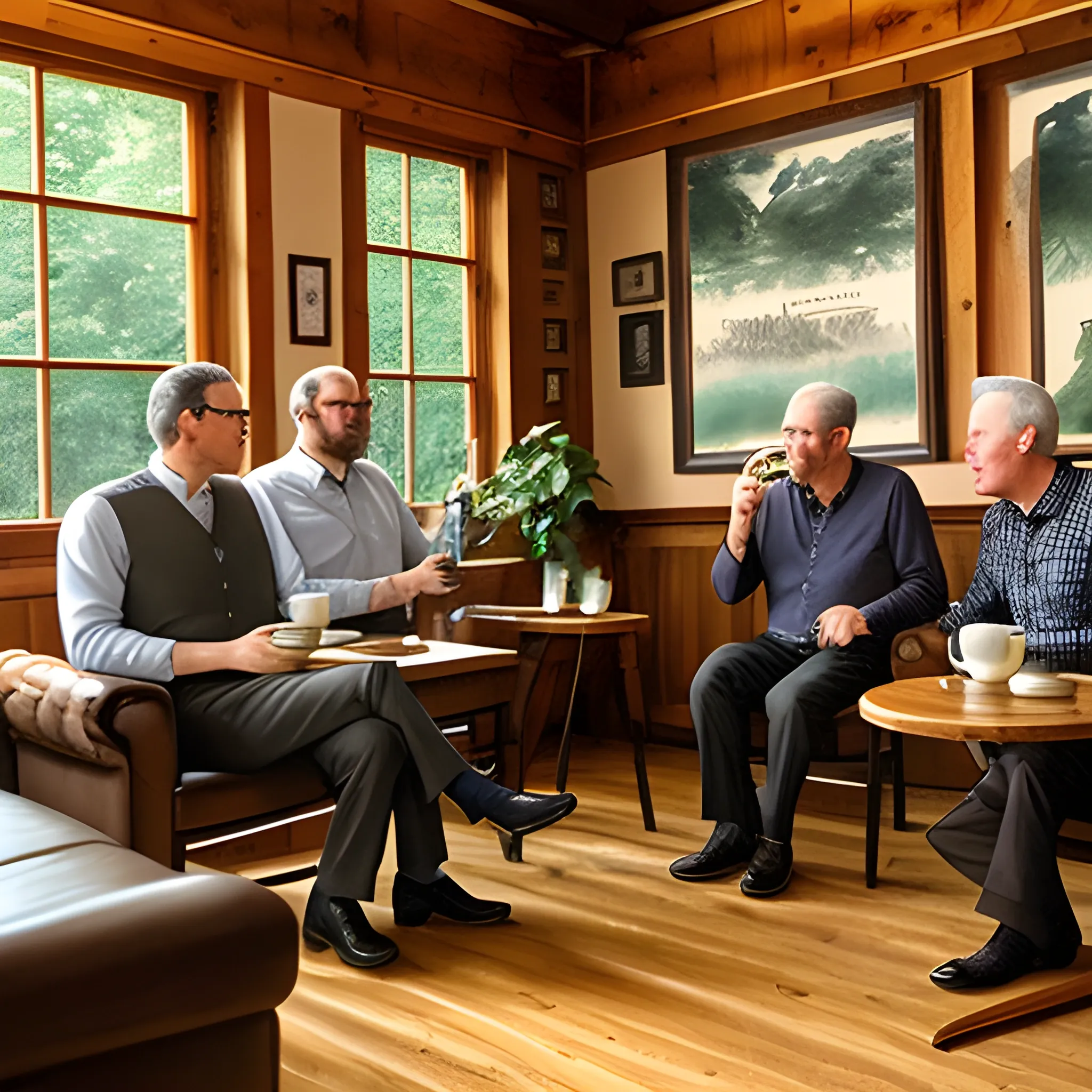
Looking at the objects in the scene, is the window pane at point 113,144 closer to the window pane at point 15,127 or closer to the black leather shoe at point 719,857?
the window pane at point 15,127

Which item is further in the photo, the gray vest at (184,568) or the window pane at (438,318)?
the window pane at (438,318)

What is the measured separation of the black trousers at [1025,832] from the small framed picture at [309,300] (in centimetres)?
267

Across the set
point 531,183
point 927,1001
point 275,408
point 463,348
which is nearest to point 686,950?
point 927,1001

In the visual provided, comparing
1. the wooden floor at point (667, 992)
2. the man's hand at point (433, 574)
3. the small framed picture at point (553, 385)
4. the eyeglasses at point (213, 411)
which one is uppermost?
the small framed picture at point (553, 385)

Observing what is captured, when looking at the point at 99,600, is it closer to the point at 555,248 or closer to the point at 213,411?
the point at 213,411

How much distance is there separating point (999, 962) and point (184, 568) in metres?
1.92

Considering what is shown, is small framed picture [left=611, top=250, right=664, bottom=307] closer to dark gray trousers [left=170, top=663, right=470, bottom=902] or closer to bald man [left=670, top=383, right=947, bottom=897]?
bald man [left=670, top=383, right=947, bottom=897]

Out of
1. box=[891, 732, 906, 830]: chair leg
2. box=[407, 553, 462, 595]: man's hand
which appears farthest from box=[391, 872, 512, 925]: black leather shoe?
box=[891, 732, 906, 830]: chair leg

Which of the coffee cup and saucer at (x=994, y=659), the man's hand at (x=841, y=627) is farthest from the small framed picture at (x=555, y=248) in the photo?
the coffee cup and saucer at (x=994, y=659)

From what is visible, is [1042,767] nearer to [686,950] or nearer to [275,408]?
[686,950]

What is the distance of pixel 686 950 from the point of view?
101 inches

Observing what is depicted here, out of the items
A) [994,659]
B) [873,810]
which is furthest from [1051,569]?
[873,810]

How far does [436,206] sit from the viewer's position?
4617mm

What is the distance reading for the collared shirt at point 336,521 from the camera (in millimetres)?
3184
